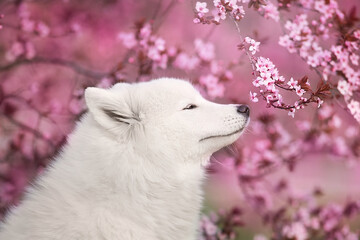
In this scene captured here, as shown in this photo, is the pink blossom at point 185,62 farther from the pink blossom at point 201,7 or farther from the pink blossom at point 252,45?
the pink blossom at point 252,45

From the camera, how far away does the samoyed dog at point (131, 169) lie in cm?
294

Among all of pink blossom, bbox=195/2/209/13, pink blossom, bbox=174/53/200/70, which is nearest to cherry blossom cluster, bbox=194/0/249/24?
pink blossom, bbox=195/2/209/13

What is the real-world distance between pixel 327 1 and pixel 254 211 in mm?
2578

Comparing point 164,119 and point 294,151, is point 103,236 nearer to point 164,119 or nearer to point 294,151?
point 164,119

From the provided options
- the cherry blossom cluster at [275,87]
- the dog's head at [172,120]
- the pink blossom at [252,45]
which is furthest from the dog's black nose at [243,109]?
the pink blossom at [252,45]

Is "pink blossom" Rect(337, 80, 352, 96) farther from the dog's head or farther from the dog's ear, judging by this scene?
the dog's ear

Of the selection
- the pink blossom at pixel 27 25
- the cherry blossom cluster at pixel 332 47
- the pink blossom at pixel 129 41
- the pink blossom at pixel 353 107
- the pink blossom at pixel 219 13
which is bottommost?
the pink blossom at pixel 353 107

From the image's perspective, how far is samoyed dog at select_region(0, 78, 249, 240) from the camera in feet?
9.66

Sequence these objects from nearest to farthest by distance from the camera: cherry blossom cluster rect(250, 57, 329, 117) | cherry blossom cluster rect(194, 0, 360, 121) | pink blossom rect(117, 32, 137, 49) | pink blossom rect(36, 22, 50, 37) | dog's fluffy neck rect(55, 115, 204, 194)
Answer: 1. dog's fluffy neck rect(55, 115, 204, 194)
2. cherry blossom cluster rect(250, 57, 329, 117)
3. cherry blossom cluster rect(194, 0, 360, 121)
4. pink blossom rect(117, 32, 137, 49)
5. pink blossom rect(36, 22, 50, 37)

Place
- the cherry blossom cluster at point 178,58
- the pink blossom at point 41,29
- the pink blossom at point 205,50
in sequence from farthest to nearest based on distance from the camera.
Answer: the pink blossom at point 41,29 < the pink blossom at point 205,50 < the cherry blossom cluster at point 178,58

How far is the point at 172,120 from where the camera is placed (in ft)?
10.6

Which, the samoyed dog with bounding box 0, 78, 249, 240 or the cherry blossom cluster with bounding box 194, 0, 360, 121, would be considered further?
the cherry blossom cluster with bounding box 194, 0, 360, 121

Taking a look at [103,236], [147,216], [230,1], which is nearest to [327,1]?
[230,1]

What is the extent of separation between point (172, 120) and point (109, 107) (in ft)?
1.39
